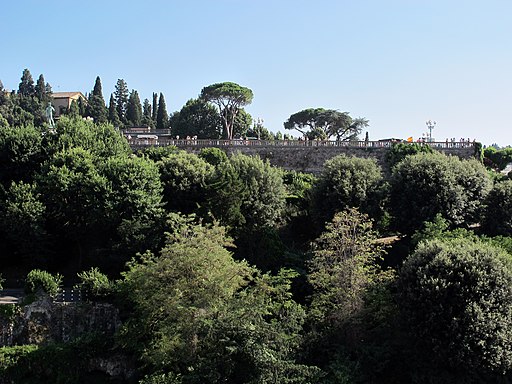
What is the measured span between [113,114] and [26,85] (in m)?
20.8

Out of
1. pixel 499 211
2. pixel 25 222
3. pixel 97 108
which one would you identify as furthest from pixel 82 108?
pixel 499 211

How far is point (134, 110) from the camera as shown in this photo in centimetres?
9400

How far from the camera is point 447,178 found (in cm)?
3231

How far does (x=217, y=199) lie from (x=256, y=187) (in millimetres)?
3633

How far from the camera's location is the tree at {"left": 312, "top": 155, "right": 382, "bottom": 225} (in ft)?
108

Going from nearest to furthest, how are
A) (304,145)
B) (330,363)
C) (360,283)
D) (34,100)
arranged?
(330,363) < (360,283) < (304,145) < (34,100)

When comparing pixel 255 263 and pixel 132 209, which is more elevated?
pixel 132 209

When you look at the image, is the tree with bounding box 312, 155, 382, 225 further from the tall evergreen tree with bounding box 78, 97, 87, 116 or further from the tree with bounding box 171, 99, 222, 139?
the tall evergreen tree with bounding box 78, 97, 87, 116

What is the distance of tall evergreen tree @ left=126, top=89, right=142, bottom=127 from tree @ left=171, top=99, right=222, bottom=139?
18.6 meters

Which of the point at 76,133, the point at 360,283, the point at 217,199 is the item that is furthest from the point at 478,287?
the point at 76,133

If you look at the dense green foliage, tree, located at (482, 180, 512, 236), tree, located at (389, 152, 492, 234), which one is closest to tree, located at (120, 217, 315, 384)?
the dense green foliage

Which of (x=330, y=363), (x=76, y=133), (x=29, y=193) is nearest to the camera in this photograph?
(x=330, y=363)

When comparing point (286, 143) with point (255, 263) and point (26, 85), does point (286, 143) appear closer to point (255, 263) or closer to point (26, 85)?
point (255, 263)

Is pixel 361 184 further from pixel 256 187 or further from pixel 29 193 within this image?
pixel 29 193
